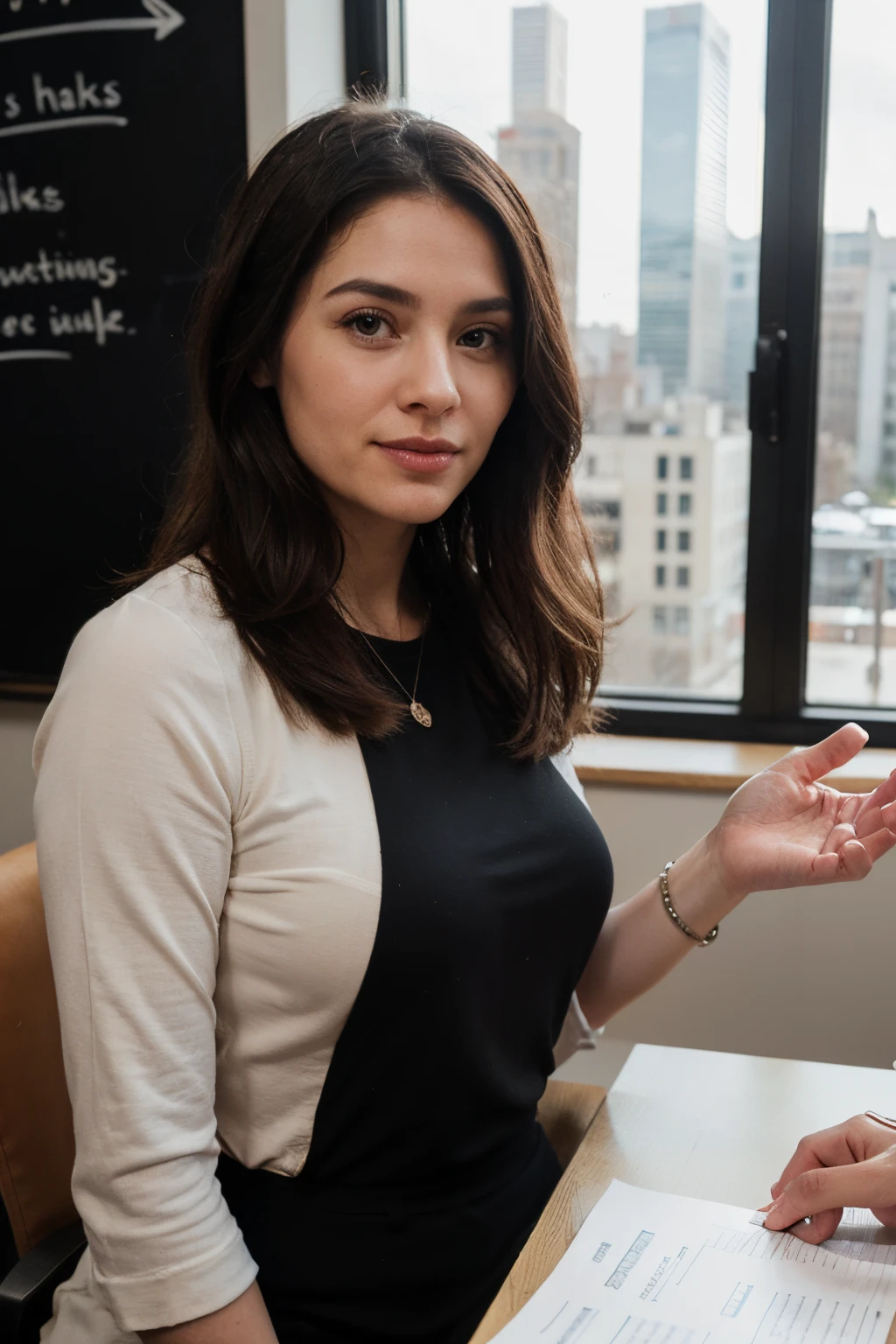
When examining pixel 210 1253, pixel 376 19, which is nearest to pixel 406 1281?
pixel 210 1253

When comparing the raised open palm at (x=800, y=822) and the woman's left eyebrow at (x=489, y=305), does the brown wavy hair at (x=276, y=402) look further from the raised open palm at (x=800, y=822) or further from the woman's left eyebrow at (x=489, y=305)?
the raised open palm at (x=800, y=822)

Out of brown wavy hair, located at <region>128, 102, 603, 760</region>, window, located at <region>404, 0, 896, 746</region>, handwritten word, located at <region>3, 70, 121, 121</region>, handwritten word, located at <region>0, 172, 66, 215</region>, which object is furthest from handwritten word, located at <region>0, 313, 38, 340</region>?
brown wavy hair, located at <region>128, 102, 603, 760</region>

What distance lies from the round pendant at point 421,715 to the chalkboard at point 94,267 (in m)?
1.15

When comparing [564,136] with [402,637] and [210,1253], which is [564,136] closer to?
[402,637]

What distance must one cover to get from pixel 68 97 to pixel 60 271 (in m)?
0.29

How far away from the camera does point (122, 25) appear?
2.02 meters

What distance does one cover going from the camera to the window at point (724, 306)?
197 cm

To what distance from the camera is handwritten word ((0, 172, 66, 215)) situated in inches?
83.4

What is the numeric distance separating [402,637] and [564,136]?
1.26 meters

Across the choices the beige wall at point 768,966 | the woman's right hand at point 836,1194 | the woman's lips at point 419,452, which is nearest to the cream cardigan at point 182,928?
the woman's lips at point 419,452

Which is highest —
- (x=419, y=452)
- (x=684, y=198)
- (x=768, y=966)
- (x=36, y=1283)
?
(x=684, y=198)

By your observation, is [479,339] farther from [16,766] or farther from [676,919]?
[16,766]

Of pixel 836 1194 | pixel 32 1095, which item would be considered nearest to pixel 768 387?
pixel 836 1194

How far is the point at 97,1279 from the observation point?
3.01ft
